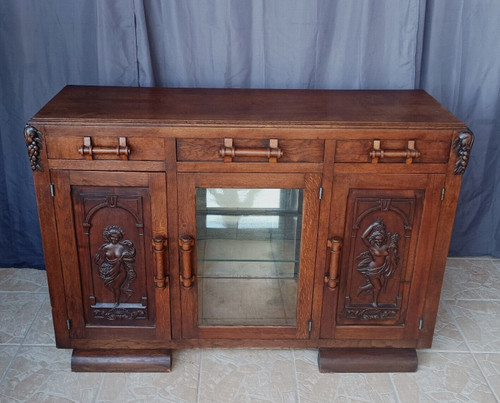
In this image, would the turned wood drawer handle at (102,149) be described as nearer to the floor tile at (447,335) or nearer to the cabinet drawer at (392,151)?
the cabinet drawer at (392,151)

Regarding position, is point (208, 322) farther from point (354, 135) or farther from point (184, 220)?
Result: point (354, 135)

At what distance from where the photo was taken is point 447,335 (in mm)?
2219

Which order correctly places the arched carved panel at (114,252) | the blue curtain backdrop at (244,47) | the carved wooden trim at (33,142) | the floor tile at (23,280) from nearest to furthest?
the carved wooden trim at (33,142)
the arched carved panel at (114,252)
the blue curtain backdrop at (244,47)
the floor tile at (23,280)

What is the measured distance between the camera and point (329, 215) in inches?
71.3

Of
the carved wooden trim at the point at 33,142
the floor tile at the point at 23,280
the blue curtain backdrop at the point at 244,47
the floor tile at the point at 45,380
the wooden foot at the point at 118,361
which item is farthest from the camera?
the floor tile at the point at 23,280

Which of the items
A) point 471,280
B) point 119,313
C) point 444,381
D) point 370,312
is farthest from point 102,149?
point 471,280

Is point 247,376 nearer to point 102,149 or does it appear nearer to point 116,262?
point 116,262

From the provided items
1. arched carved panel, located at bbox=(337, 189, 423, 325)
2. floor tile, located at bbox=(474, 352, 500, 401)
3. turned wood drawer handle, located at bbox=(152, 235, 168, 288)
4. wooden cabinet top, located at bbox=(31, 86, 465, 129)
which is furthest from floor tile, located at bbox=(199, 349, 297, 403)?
wooden cabinet top, located at bbox=(31, 86, 465, 129)

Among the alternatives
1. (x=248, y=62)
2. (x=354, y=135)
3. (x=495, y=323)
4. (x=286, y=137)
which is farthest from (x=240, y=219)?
(x=495, y=323)

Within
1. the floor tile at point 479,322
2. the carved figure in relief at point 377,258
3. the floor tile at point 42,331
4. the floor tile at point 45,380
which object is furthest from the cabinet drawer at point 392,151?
A: the floor tile at point 42,331

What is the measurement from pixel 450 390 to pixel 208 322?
34.8 inches

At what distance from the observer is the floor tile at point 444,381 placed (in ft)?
6.26

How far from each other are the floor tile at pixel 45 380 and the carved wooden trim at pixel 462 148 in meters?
1.42

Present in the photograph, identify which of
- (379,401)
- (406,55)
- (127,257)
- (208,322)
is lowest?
(379,401)
